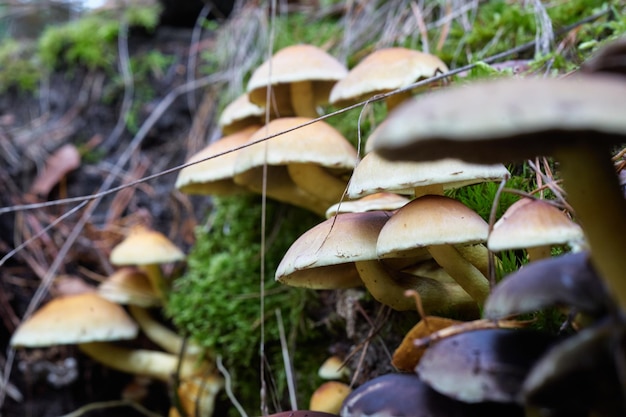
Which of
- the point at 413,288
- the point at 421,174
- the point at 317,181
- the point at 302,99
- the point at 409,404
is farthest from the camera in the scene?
the point at 302,99

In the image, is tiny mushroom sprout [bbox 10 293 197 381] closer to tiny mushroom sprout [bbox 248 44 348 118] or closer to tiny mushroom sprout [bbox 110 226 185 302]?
tiny mushroom sprout [bbox 110 226 185 302]

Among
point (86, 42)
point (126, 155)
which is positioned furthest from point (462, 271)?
point (86, 42)

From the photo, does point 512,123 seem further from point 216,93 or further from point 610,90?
point 216,93

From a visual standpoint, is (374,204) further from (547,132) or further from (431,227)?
(547,132)

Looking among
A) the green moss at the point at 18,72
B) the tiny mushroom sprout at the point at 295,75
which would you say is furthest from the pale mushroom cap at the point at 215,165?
the green moss at the point at 18,72

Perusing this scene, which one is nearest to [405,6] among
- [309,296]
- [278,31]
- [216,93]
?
[278,31]

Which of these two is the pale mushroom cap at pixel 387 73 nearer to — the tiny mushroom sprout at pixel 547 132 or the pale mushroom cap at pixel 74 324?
the tiny mushroom sprout at pixel 547 132

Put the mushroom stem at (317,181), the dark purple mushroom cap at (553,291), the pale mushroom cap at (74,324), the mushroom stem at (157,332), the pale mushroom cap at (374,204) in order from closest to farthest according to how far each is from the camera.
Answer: the dark purple mushroom cap at (553,291) < the pale mushroom cap at (374,204) < the mushroom stem at (317,181) < the pale mushroom cap at (74,324) < the mushroom stem at (157,332)
